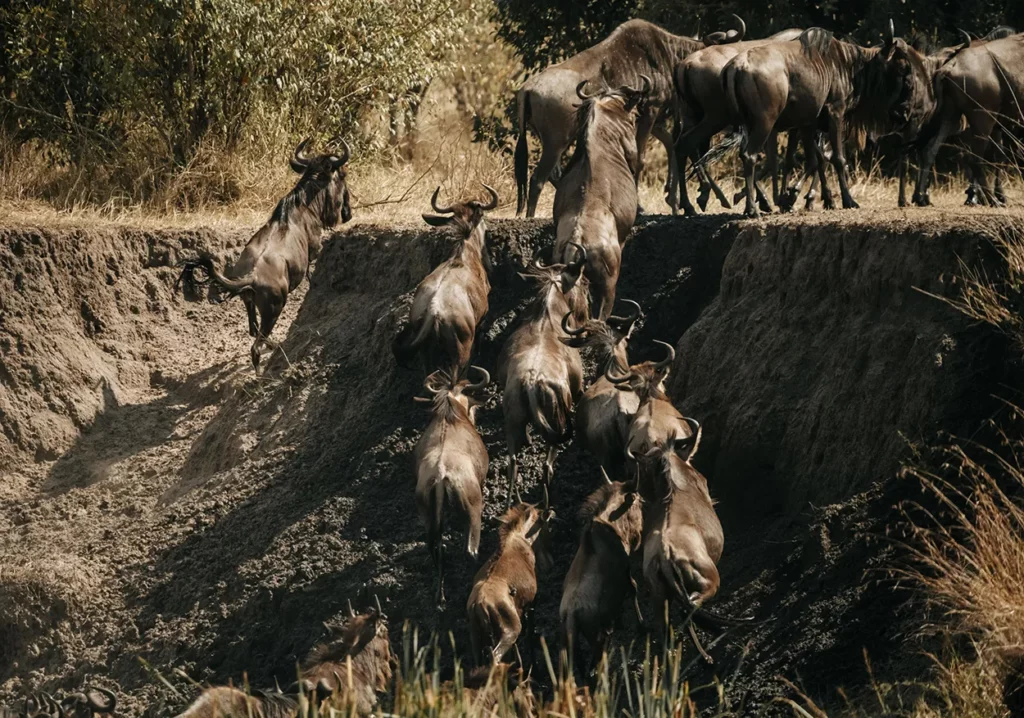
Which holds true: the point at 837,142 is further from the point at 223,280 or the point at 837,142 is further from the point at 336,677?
the point at 336,677

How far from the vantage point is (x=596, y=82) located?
13.3 metres

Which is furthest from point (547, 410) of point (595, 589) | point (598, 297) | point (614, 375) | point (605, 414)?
point (598, 297)

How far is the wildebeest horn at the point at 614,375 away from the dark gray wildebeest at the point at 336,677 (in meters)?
2.04

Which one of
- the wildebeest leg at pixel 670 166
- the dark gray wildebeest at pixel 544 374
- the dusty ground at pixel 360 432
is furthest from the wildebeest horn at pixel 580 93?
the dark gray wildebeest at pixel 544 374

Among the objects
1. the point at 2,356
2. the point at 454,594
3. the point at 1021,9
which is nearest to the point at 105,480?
the point at 2,356

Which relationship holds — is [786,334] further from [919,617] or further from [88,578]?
[88,578]

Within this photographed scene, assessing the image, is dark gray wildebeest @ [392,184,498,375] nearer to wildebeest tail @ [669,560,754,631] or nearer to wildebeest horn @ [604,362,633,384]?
wildebeest horn @ [604,362,633,384]

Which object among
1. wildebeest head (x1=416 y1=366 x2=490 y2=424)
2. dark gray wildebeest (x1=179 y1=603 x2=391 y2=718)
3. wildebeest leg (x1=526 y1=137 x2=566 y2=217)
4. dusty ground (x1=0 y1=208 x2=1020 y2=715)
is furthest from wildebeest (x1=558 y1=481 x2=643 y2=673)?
wildebeest leg (x1=526 y1=137 x2=566 y2=217)

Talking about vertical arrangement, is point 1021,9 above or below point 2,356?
above

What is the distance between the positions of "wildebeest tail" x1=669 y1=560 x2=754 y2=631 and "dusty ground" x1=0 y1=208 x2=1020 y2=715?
0.24 m

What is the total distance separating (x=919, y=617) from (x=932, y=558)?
0.35 m

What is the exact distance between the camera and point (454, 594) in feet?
30.9

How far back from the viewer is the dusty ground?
8.70 metres

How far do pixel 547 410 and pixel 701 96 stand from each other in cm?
375
